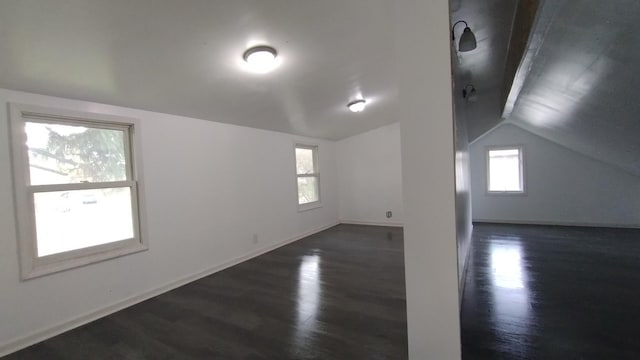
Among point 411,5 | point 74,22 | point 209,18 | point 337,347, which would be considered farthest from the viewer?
point 337,347

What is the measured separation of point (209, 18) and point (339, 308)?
247cm

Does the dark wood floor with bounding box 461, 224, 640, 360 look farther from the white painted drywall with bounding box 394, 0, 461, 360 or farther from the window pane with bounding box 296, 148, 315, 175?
the window pane with bounding box 296, 148, 315, 175

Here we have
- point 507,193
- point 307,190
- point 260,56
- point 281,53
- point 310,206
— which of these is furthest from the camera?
point 507,193

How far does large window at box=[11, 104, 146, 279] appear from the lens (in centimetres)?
218

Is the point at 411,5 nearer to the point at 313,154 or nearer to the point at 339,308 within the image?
the point at 339,308

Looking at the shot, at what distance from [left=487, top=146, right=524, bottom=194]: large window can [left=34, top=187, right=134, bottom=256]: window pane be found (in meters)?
7.01

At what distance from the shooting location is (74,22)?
5.09ft

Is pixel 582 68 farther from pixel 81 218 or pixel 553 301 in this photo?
pixel 81 218

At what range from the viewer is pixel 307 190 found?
232 inches

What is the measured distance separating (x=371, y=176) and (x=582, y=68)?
4410mm

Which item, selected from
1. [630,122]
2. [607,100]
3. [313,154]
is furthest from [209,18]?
[313,154]

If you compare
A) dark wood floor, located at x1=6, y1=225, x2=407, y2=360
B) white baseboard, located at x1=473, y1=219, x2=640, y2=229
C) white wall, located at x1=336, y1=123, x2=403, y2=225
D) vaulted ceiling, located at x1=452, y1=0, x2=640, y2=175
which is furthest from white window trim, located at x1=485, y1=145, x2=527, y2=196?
dark wood floor, located at x1=6, y1=225, x2=407, y2=360

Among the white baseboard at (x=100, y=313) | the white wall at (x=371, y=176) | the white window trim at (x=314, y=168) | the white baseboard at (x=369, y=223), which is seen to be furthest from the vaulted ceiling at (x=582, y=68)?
the white baseboard at (x=100, y=313)

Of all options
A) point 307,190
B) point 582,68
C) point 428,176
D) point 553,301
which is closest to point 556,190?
point 553,301
